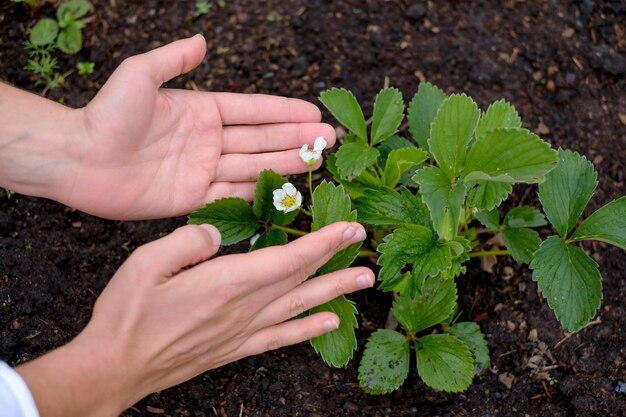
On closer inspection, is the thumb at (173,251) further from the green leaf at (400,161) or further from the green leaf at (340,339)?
the green leaf at (400,161)

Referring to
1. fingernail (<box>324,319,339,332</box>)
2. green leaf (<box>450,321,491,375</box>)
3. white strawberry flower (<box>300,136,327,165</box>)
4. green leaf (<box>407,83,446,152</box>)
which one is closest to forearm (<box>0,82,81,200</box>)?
white strawberry flower (<box>300,136,327,165</box>)

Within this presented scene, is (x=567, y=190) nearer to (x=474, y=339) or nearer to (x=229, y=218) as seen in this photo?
(x=474, y=339)

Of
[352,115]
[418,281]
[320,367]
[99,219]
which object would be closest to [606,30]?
[352,115]

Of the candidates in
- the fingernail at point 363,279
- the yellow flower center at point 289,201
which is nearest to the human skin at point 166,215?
the fingernail at point 363,279

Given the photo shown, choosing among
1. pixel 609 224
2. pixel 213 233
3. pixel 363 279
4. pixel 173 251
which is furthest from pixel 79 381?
pixel 609 224

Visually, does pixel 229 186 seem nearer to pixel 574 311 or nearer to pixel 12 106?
pixel 12 106

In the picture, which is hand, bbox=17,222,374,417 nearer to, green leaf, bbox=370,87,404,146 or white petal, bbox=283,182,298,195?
white petal, bbox=283,182,298,195
